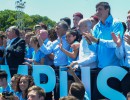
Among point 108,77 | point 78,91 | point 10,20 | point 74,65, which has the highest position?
point 10,20

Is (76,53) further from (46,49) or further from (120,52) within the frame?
(120,52)

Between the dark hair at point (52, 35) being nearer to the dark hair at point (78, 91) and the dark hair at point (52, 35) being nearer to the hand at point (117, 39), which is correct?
the hand at point (117, 39)

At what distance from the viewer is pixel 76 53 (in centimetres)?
755

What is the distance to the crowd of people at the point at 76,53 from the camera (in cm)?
659

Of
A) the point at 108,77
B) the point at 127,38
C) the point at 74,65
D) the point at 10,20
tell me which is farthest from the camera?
the point at 10,20

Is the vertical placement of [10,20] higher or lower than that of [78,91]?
higher

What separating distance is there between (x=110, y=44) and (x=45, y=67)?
1732mm

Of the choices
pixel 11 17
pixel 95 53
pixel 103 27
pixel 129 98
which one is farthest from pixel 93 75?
pixel 11 17

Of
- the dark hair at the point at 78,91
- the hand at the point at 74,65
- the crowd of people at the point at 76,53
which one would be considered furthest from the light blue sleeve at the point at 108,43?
the dark hair at the point at 78,91

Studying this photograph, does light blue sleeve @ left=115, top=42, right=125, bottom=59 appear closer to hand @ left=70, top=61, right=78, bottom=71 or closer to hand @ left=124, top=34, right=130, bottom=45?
hand @ left=124, top=34, right=130, bottom=45

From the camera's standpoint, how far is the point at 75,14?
930 centimetres

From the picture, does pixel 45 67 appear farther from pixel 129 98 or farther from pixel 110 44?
pixel 129 98

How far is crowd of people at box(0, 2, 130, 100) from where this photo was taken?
659 centimetres

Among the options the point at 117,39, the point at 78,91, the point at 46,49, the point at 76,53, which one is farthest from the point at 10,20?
the point at 78,91
